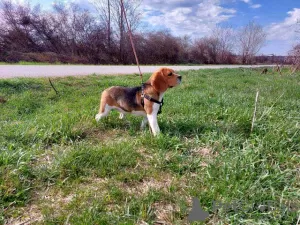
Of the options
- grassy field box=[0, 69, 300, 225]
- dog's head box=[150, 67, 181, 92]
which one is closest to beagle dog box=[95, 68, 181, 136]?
dog's head box=[150, 67, 181, 92]

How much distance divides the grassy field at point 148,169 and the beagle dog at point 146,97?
36cm

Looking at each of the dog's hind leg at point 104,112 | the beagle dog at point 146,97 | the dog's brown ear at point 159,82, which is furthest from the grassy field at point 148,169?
the dog's brown ear at point 159,82

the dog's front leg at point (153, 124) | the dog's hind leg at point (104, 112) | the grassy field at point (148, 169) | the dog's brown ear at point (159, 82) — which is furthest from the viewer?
the dog's hind leg at point (104, 112)

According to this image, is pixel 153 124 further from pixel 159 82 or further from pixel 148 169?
pixel 148 169

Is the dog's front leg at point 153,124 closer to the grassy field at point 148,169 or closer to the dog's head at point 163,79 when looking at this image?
the grassy field at point 148,169

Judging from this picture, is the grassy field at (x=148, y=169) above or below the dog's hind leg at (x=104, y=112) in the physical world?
below

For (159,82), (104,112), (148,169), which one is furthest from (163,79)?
(148,169)

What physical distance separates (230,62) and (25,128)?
44479mm

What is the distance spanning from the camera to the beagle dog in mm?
3814

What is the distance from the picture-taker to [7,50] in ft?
70.3

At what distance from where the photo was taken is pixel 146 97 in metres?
3.83

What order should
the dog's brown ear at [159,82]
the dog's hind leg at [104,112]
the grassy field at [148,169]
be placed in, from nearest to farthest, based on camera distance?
the grassy field at [148,169] < the dog's brown ear at [159,82] < the dog's hind leg at [104,112]

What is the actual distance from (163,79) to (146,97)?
433mm

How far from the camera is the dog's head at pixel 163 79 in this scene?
3.83m
